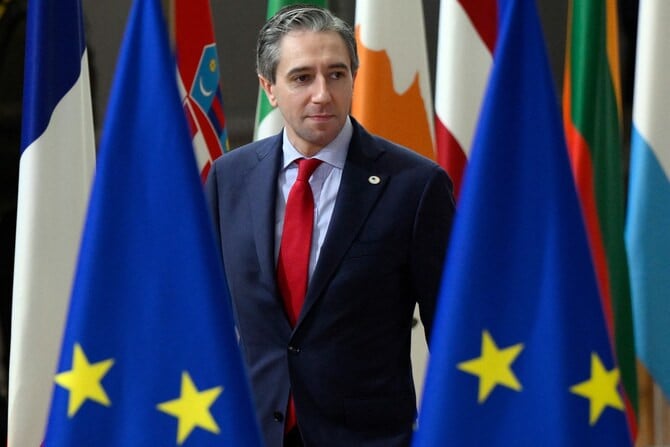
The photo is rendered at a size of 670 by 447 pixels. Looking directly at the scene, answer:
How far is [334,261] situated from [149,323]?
0.40 meters

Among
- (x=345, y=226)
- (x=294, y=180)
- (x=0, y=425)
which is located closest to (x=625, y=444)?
(x=345, y=226)

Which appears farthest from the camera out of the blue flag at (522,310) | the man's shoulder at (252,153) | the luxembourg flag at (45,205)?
the luxembourg flag at (45,205)

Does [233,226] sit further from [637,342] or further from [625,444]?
[637,342]

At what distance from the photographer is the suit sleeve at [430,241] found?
1.80 metres

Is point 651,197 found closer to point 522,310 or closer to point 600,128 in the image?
point 600,128

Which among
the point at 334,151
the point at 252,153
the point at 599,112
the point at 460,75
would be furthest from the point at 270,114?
the point at 334,151

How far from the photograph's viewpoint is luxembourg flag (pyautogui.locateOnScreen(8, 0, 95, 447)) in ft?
9.18

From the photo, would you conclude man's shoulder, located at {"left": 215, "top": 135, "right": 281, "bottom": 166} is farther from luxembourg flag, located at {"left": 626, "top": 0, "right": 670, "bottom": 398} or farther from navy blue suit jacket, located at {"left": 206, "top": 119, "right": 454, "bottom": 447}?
luxembourg flag, located at {"left": 626, "top": 0, "right": 670, "bottom": 398}

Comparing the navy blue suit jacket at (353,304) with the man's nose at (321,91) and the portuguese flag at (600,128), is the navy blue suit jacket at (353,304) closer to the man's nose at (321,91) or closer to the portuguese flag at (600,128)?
the man's nose at (321,91)

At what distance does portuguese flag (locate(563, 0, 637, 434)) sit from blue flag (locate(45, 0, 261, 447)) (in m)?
1.64

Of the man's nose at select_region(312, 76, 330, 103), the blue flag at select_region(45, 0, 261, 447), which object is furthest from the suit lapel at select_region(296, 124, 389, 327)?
the blue flag at select_region(45, 0, 261, 447)

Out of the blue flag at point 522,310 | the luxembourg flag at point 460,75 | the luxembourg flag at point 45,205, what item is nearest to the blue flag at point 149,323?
the blue flag at point 522,310

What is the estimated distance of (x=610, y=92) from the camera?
9.72ft

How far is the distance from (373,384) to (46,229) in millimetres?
1297
